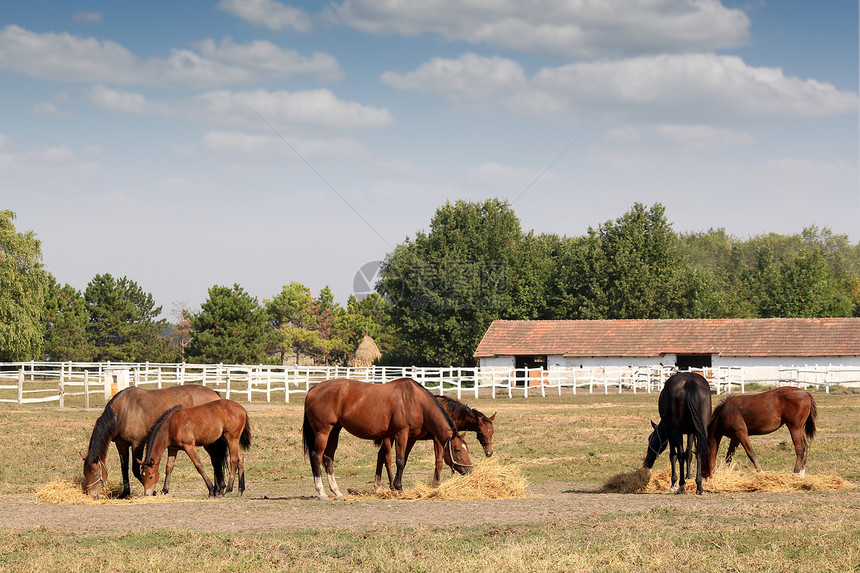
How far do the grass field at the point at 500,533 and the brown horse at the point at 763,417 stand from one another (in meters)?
1.28

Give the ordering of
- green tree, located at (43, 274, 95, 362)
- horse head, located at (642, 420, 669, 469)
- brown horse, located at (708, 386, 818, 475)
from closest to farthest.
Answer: horse head, located at (642, 420, 669, 469)
brown horse, located at (708, 386, 818, 475)
green tree, located at (43, 274, 95, 362)

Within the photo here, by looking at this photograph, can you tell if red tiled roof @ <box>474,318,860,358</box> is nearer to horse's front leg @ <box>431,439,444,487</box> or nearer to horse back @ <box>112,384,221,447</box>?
horse's front leg @ <box>431,439,444,487</box>

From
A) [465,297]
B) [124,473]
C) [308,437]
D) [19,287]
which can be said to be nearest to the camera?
[124,473]

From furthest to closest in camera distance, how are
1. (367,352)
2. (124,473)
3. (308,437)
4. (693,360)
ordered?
(367,352) → (693,360) → (308,437) → (124,473)

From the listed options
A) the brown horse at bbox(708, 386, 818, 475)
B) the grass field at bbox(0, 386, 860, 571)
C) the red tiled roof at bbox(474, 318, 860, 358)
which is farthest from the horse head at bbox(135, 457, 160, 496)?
the red tiled roof at bbox(474, 318, 860, 358)

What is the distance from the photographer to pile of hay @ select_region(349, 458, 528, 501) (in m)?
12.8

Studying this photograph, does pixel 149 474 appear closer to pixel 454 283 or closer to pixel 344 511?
pixel 344 511

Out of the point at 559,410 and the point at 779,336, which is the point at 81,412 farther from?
the point at 779,336

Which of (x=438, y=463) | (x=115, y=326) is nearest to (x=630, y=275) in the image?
(x=115, y=326)

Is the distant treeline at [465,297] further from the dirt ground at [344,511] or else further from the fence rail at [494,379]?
the dirt ground at [344,511]

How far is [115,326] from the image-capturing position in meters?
64.6

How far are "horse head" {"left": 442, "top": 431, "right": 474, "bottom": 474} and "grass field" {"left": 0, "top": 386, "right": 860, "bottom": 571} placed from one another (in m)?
1.14

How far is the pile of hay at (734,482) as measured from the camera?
13445mm

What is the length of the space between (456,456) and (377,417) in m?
1.37
